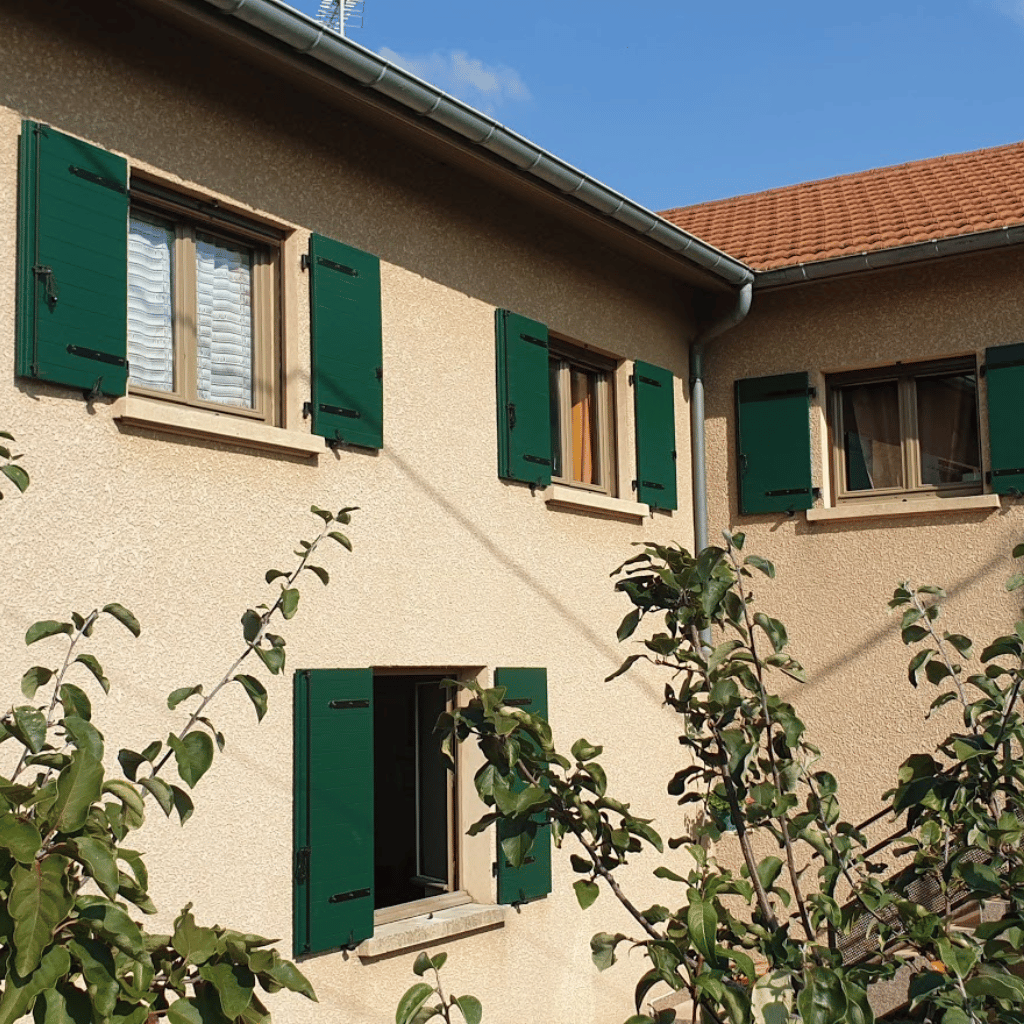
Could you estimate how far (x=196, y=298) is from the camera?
616cm

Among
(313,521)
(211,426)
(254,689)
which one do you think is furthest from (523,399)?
(254,689)

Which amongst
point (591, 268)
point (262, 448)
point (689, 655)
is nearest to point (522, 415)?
point (591, 268)

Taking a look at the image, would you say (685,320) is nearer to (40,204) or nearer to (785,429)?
(785,429)

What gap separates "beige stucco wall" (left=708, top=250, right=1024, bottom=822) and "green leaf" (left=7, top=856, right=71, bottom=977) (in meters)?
7.35

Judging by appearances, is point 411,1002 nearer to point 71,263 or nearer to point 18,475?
point 18,475

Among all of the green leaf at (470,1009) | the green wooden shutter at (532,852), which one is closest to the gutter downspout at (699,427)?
the green wooden shutter at (532,852)

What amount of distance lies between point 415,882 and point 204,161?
4101 mm

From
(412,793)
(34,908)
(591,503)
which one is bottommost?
(412,793)

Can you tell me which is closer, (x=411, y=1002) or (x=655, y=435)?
(x=411, y=1002)

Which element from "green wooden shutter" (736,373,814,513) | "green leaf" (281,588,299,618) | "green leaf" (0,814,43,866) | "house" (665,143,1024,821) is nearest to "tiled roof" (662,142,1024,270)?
"house" (665,143,1024,821)

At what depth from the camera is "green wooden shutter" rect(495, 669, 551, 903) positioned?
732 centimetres

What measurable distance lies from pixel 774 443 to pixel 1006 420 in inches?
61.0

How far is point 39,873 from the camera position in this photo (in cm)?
225

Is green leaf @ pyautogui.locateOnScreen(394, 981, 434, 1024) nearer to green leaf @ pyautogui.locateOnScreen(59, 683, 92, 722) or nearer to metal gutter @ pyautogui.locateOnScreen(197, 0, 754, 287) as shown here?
green leaf @ pyautogui.locateOnScreen(59, 683, 92, 722)
